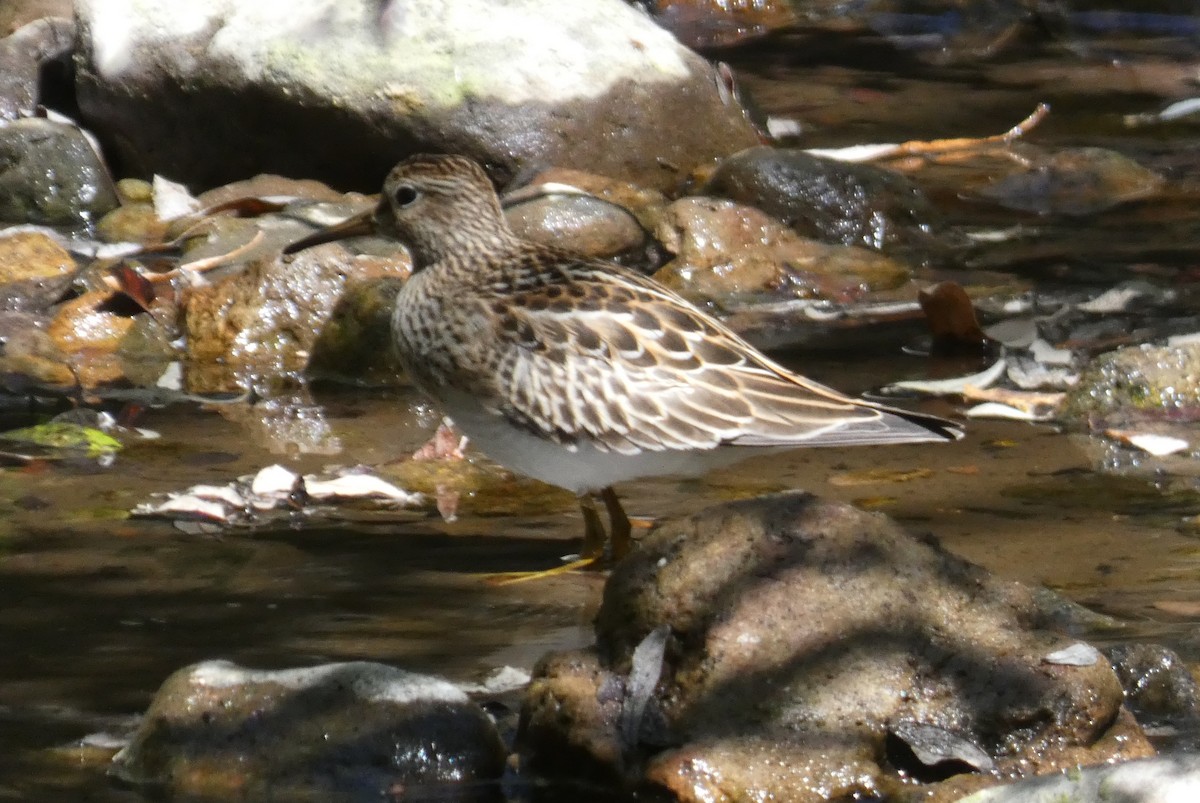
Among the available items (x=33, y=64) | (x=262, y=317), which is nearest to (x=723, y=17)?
(x=33, y=64)

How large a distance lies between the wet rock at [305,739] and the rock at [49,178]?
6310 millimetres

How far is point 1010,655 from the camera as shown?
4.39m

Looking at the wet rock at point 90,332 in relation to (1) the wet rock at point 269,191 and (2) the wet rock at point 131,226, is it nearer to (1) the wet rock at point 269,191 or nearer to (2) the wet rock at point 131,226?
(2) the wet rock at point 131,226

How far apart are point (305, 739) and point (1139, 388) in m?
4.06

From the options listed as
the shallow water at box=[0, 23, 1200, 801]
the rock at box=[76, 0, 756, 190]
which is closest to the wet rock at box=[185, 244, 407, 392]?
the shallow water at box=[0, 23, 1200, 801]

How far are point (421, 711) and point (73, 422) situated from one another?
3.48m

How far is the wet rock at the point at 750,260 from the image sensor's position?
923 centimetres

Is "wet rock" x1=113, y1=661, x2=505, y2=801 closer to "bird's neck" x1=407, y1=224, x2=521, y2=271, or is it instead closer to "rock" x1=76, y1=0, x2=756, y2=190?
"bird's neck" x1=407, y1=224, x2=521, y2=271

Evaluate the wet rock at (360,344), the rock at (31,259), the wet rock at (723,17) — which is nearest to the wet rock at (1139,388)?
the wet rock at (360,344)

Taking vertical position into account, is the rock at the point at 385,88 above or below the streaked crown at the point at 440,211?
below

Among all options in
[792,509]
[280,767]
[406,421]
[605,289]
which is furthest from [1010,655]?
[406,421]

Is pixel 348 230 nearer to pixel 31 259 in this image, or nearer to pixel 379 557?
pixel 379 557

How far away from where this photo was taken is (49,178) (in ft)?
33.6

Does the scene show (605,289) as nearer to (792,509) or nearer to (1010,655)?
(792,509)
